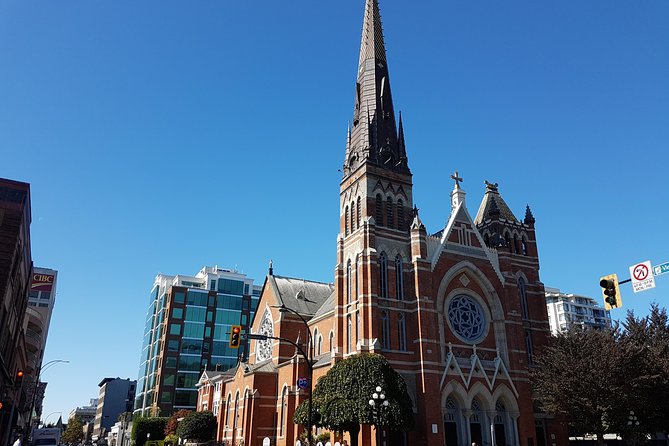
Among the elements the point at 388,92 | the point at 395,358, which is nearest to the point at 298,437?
the point at 395,358

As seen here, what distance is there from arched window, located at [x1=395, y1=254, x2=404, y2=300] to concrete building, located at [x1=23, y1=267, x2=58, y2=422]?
48211 mm

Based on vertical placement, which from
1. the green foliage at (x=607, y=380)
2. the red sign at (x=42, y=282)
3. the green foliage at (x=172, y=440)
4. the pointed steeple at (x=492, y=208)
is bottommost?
the green foliage at (x=172, y=440)

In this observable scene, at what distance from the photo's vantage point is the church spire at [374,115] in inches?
1847

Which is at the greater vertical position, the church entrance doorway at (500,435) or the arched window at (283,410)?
the arched window at (283,410)

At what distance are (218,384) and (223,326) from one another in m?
38.4

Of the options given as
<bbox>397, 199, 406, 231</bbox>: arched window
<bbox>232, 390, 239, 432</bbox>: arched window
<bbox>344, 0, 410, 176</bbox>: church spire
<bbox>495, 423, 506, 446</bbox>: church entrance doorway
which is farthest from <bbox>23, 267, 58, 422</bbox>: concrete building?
<bbox>495, 423, 506, 446</bbox>: church entrance doorway

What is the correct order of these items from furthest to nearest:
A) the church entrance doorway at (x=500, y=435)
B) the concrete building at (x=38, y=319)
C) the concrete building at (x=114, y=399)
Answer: the concrete building at (x=114, y=399) → the concrete building at (x=38, y=319) → the church entrance doorway at (x=500, y=435)

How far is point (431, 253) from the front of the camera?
141ft

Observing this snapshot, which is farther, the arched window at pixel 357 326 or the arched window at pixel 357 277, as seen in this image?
the arched window at pixel 357 277

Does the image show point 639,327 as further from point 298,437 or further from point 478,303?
point 298,437

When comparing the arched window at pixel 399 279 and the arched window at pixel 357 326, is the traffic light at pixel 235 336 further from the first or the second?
the arched window at pixel 399 279

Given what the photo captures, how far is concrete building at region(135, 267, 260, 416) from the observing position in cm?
8619

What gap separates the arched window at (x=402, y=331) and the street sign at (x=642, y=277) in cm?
2342

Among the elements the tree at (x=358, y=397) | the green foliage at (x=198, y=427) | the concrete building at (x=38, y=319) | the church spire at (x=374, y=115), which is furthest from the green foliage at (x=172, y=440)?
the church spire at (x=374, y=115)
